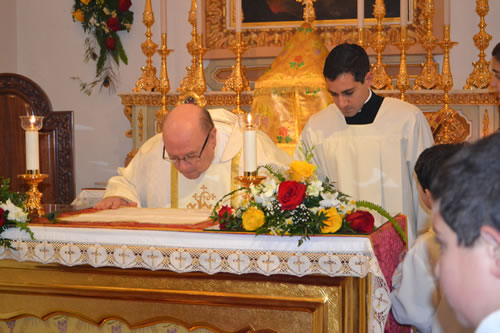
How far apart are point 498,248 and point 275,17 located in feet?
20.2

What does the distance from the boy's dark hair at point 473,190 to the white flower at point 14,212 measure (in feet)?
8.17

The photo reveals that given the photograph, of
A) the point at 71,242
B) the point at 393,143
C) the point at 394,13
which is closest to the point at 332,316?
the point at 71,242

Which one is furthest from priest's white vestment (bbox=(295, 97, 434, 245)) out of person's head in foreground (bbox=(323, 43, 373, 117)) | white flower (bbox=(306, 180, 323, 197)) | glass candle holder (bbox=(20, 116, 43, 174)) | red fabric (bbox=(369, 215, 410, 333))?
glass candle holder (bbox=(20, 116, 43, 174))

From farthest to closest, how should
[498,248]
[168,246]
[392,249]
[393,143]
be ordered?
[393,143] → [392,249] → [168,246] → [498,248]

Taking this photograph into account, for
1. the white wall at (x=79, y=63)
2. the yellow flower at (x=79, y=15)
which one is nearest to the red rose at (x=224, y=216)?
the white wall at (x=79, y=63)

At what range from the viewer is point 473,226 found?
109 cm

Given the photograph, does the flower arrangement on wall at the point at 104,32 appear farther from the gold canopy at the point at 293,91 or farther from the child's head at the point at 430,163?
the child's head at the point at 430,163

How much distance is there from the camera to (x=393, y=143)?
14.4 feet

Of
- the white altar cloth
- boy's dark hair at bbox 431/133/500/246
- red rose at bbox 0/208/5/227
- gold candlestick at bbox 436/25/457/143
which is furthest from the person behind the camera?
gold candlestick at bbox 436/25/457/143

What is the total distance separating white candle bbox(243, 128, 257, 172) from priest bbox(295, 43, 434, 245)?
1.38 metres

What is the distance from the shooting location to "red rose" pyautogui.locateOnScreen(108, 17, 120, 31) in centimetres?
730

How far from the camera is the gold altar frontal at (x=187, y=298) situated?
8.73 feet

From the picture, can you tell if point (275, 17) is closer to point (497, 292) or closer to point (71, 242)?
point (71, 242)

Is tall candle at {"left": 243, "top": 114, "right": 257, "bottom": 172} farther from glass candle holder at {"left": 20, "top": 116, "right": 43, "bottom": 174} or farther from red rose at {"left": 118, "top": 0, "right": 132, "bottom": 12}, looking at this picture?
red rose at {"left": 118, "top": 0, "right": 132, "bottom": 12}
